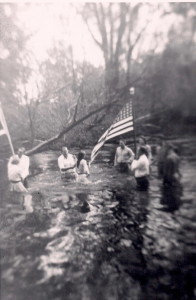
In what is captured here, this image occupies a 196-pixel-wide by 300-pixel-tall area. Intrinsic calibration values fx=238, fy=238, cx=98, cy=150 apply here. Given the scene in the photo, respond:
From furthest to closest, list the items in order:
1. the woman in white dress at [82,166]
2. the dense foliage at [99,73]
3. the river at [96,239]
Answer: the woman in white dress at [82,166] → the dense foliage at [99,73] → the river at [96,239]

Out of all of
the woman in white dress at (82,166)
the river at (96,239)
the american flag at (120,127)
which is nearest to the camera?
the river at (96,239)

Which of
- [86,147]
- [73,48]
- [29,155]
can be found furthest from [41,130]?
[73,48]

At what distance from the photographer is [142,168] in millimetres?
2662

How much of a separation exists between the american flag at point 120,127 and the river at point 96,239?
184 millimetres

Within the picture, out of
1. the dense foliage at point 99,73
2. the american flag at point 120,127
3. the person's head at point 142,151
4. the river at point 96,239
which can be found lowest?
the river at point 96,239

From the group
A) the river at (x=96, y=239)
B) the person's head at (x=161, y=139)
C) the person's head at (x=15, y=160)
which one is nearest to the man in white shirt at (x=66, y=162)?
the river at (x=96, y=239)

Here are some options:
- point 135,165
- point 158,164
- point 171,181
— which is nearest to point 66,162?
point 135,165

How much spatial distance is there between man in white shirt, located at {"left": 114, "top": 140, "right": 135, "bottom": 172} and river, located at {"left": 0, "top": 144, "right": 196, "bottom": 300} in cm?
15

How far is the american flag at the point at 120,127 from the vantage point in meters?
2.47

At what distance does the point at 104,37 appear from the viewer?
2439 mm

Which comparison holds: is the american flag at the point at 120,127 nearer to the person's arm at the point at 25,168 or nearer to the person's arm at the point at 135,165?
the person's arm at the point at 135,165

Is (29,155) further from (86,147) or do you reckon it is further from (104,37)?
(104,37)

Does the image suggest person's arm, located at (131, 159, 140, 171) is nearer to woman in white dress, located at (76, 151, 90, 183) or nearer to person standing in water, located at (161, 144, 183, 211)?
person standing in water, located at (161, 144, 183, 211)

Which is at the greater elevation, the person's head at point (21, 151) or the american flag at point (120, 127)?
the american flag at point (120, 127)
